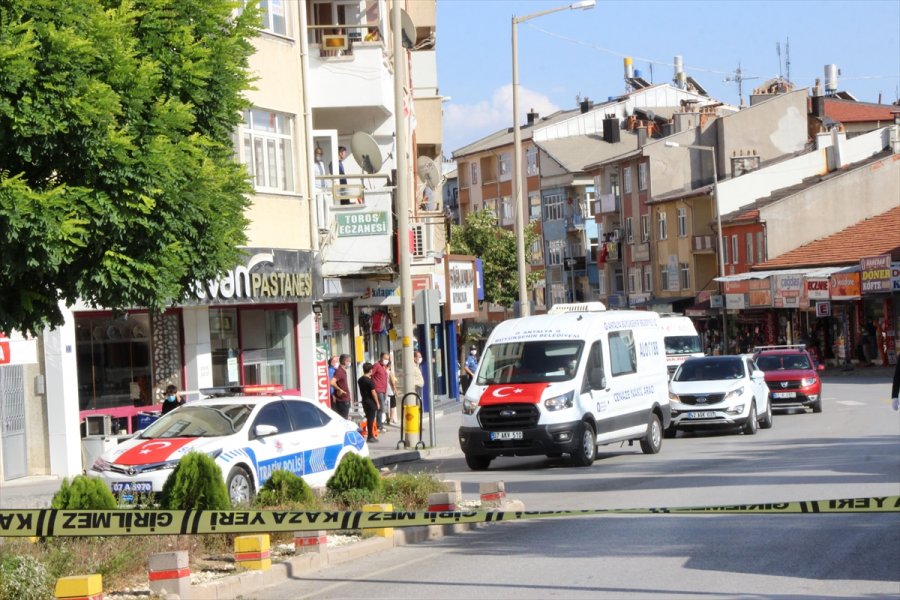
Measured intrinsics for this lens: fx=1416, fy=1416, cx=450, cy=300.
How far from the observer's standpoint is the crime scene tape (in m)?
9.57

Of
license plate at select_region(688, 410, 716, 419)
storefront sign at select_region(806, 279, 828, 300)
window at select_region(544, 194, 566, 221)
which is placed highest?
window at select_region(544, 194, 566, 221)

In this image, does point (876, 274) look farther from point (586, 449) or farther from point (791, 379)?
point (586, 449)

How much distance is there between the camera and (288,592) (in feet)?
36.9

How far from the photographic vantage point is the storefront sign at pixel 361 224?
30531 millimetres

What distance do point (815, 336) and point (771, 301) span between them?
2.58 meters

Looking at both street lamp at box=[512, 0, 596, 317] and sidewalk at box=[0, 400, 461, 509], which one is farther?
street lamp at box=[512, 0, 596, 317]

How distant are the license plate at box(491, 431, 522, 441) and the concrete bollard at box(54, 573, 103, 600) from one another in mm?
13179

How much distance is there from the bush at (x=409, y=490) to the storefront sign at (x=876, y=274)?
4523cm

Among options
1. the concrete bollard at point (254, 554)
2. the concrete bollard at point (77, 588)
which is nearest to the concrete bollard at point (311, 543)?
the concrete bollard at point (254, 554)

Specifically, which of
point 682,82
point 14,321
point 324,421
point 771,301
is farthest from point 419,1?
point 682,82

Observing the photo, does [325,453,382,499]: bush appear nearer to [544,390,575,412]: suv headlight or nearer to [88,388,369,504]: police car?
[88,388,369,504]: police car

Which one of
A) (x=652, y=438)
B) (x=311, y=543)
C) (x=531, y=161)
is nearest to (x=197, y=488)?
(x=311, y=543)

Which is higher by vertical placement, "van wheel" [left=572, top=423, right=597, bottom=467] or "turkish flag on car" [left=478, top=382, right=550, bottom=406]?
"turkish flag on car" [left=478, top=382, right=550, bottom=406]

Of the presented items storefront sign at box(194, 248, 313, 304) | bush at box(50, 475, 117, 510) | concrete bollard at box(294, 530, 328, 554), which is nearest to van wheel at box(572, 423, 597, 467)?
storefront sign at box(194, 248, 313, 304)
